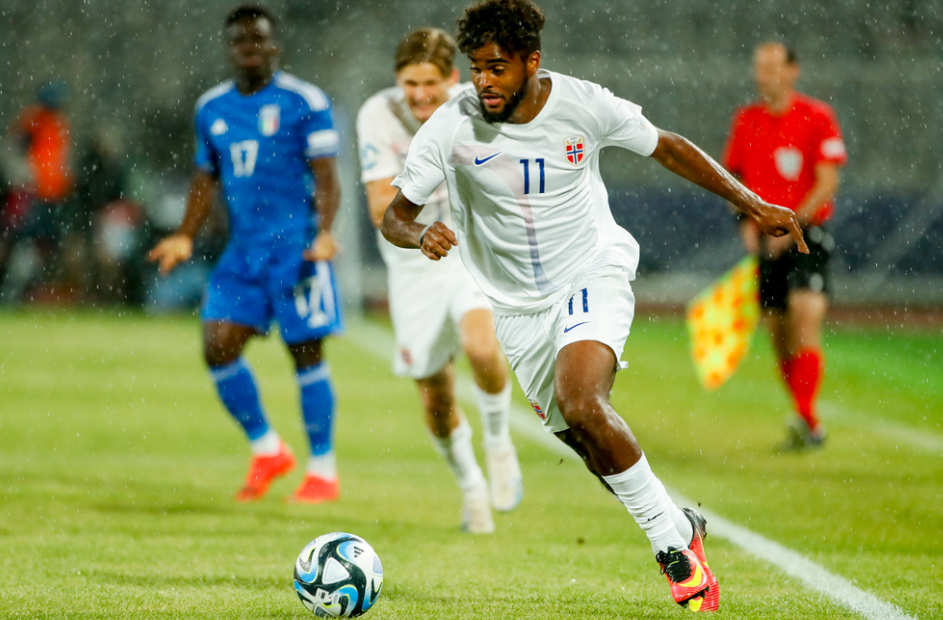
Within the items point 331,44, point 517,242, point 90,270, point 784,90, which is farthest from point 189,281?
point 517,242

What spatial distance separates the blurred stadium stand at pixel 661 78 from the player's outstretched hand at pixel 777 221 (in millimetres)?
12738

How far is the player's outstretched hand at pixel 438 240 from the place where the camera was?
387cm

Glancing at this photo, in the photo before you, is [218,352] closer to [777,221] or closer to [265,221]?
[265,221]

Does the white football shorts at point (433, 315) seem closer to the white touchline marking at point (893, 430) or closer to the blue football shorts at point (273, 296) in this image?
the blue football shorts at point (273, 296)

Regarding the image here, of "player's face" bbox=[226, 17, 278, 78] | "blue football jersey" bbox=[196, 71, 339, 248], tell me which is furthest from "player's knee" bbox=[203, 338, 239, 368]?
"player's face" bbox=[226, 17, 278, 78]

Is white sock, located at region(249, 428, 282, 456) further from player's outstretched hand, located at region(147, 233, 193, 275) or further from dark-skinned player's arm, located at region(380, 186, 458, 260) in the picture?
dark-skinned player's arm, located at region(380, 186, 458, 260)

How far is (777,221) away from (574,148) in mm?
733

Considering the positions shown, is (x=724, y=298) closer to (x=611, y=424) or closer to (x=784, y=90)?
(x=784, y=90)

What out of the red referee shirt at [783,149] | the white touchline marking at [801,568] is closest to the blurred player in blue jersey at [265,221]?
the white touchline marking at [801,568]

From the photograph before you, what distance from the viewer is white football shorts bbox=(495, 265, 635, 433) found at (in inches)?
165

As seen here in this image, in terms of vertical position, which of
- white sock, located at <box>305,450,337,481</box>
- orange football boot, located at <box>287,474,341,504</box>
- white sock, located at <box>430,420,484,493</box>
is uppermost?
white sock, located at <box>430,420,484,493</box>

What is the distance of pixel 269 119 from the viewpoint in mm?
6516

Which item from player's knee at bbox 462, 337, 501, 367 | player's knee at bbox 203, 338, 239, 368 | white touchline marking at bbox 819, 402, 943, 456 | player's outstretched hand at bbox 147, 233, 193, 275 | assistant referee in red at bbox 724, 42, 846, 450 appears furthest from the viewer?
white touchline marking at bbox 819, 402, 943, 456

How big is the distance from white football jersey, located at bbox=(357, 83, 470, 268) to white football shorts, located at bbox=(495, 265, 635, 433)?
147cm
